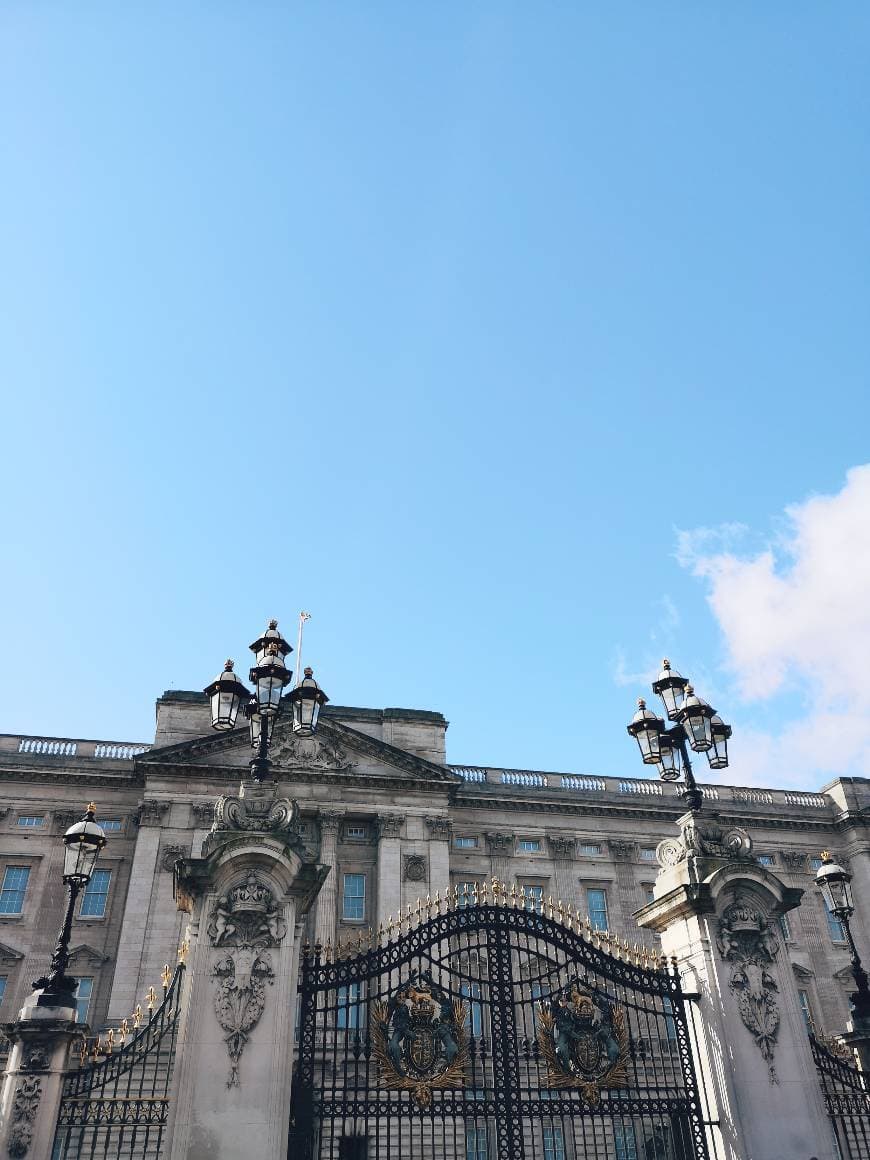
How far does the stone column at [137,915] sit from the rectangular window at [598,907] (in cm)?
2211

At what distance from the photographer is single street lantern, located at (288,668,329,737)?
14.1 metres

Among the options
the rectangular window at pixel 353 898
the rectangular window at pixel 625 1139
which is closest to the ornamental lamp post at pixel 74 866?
the rectangular window at pixel 625 1139

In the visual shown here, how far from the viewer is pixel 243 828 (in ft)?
40.2

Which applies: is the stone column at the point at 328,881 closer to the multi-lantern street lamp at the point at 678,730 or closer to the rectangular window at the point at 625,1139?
the rectangular window at the point at 625,1139

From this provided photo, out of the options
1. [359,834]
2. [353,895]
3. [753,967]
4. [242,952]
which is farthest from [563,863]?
[242,952]

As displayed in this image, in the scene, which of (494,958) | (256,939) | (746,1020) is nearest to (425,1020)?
(494,958)

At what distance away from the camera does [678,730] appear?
49.4 ft

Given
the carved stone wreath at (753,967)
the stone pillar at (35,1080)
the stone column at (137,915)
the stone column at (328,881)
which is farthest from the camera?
the stone column at (328,881)

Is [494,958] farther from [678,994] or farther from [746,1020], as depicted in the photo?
[746,1020]

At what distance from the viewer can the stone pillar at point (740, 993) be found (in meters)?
12.1

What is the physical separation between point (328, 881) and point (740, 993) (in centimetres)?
3129

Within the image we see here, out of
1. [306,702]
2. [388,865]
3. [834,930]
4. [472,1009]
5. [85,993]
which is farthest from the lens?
[834,930]

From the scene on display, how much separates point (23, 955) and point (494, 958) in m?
34.3

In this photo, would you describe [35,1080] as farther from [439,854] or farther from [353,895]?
[439,854]
